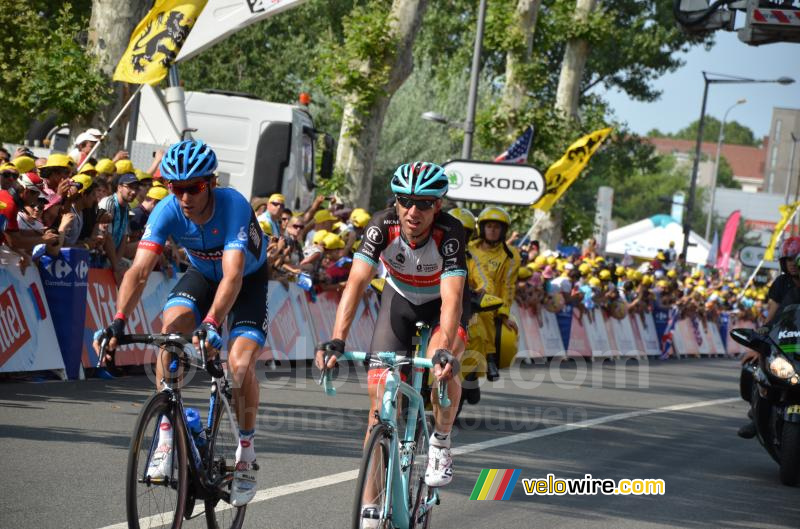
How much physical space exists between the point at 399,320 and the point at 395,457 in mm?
1449

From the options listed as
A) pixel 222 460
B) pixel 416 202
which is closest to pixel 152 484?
pixel 222 460

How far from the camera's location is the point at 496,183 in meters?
19.1

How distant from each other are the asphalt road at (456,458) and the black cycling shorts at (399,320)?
40.5 inches

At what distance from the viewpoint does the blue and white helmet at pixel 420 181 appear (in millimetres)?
6344

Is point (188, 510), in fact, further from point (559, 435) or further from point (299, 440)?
A: point (559, 435)

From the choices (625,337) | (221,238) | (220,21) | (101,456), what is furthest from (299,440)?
(625,337)

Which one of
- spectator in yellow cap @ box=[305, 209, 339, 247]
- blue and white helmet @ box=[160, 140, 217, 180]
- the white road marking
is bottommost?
the white road marking

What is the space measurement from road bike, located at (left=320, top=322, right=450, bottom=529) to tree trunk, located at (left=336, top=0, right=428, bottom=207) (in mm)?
16354

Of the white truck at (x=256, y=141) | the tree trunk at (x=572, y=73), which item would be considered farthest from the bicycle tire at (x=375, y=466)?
the tree trunk at (x=572, y=73)

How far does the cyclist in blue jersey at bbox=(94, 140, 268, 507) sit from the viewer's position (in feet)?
19.5

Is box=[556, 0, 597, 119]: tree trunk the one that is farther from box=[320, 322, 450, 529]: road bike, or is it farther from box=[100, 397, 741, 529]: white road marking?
box=[320, 322, 450, 529]: road bike

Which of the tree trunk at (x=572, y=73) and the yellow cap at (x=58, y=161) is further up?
the tree trunk at (x=572, y=73)

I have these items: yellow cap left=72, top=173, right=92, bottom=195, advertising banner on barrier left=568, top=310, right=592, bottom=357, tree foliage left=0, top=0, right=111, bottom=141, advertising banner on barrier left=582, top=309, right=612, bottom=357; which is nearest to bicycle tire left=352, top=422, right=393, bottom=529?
yellow cap left=72, top=173, right=92, bottom=195

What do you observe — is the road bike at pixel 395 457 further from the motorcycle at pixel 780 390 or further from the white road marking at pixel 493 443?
the motorcycle at pixel 780 390
